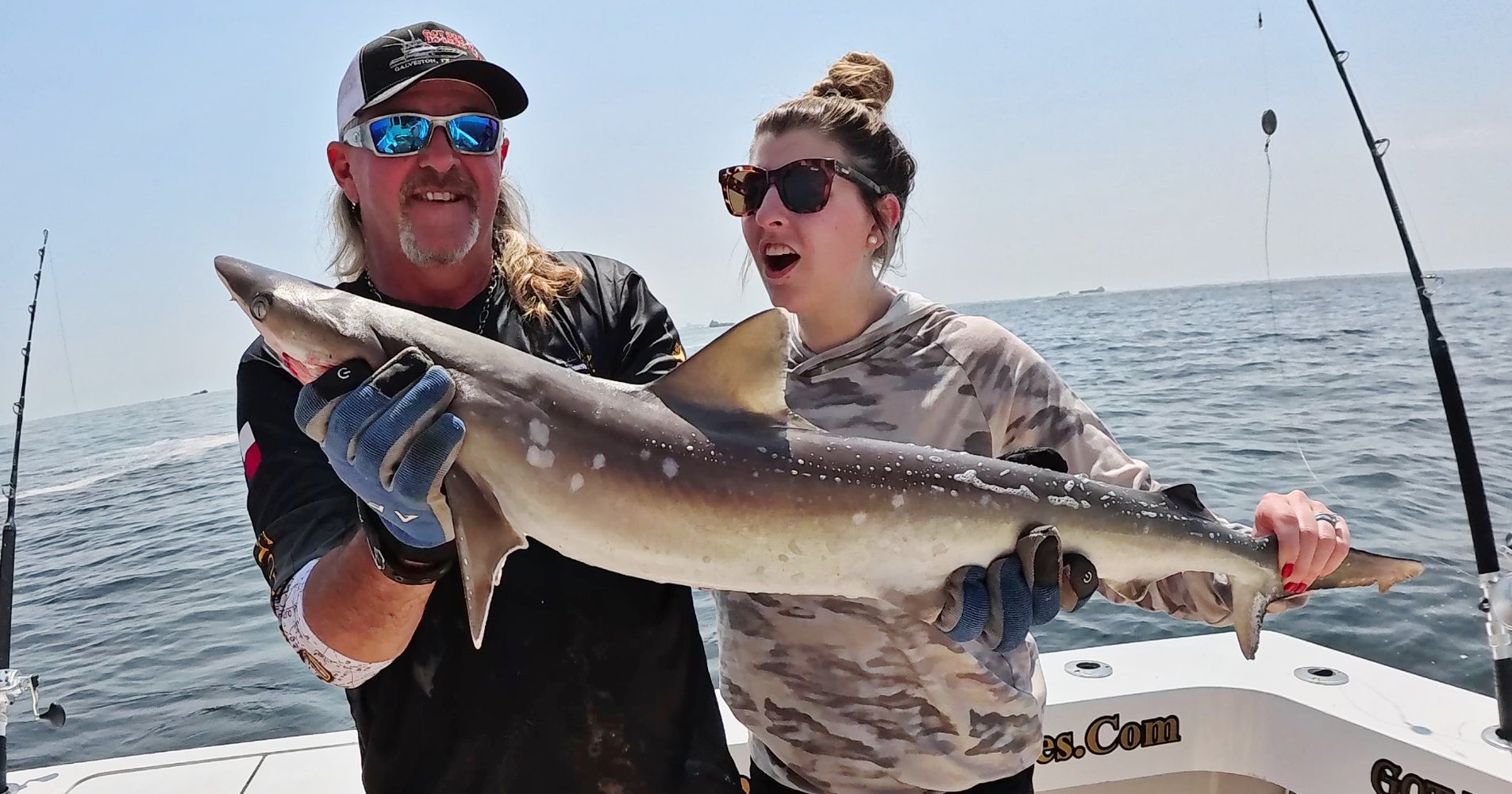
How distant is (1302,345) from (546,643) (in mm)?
26230

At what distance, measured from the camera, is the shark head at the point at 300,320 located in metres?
2.00

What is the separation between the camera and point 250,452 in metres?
2.30

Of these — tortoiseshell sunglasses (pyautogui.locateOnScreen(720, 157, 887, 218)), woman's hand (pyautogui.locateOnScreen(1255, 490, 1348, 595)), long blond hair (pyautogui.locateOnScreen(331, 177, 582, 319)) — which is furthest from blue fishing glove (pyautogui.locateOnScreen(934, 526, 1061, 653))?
long blond hair (pyautogui.locateOnScreen(331, 177, 582, 319))

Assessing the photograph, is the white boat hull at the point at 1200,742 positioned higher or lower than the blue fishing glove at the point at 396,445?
lower

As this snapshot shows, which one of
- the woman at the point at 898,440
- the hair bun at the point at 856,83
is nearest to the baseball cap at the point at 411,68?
the woman at the point at 898,440

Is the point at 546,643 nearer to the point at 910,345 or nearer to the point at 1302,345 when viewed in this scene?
the point at 910,345

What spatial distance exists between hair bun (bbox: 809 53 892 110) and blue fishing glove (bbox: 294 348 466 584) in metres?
1.63

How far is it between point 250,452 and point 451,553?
0.70m

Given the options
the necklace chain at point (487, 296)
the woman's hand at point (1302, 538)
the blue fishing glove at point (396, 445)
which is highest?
the necklace chain at point (487, 296)

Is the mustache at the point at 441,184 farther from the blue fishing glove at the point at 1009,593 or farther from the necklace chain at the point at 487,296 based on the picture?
the blue fishing glove at the point at 1009,593

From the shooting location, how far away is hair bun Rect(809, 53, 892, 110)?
2947 millimetres

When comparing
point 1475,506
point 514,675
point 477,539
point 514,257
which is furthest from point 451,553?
point 1475,506

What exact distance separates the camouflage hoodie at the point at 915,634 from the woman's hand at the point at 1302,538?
0.63 feet

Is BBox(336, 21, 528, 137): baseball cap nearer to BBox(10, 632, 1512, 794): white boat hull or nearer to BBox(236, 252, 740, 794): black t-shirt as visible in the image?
BBox(236, 252, 740, 794): black t-shirt
